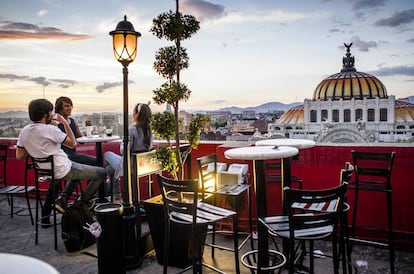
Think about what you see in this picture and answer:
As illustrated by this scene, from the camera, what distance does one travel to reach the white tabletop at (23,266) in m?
0.73

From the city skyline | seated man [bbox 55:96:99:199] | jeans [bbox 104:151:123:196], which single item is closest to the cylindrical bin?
jeans [bbox 104:151:123:196]

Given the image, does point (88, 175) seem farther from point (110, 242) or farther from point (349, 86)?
point (349, 86)

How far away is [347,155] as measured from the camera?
3924 millimetres

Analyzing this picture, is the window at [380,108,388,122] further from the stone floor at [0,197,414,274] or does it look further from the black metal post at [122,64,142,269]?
the black metal post at [122,64,142,269]

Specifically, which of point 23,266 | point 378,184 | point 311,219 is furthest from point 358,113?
point 23,266

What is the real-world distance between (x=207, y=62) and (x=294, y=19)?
4.97 metres

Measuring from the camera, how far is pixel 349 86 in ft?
251

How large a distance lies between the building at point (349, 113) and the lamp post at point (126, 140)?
179 feet

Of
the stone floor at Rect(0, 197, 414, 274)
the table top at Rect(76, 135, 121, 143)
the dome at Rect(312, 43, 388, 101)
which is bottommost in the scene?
the stone floor at Rect(0, 197, 414, 274)

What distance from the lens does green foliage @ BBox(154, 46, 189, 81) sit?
3654mm

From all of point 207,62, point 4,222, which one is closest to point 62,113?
point 4,222

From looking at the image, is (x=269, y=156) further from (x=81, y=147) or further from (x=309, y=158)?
(x=81, y=147)

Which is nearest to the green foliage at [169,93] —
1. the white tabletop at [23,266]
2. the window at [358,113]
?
the white tabletop at [23,266]

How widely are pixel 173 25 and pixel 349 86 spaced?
3126 inches
